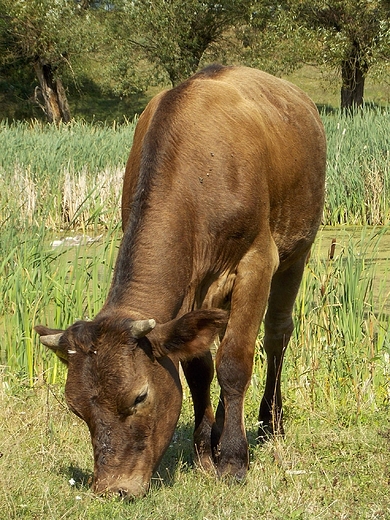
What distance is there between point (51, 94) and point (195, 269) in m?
35.5

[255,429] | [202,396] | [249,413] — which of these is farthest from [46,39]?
[202,396]

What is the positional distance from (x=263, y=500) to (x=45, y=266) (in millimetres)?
3195

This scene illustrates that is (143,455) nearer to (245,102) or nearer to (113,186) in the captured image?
(245,102)

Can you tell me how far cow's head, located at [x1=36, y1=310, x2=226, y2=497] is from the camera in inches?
144

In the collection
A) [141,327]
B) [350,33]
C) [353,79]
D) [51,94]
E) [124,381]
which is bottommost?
[124,381]

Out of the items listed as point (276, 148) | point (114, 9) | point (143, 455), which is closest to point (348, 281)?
point (276, 148)

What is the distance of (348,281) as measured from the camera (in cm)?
599

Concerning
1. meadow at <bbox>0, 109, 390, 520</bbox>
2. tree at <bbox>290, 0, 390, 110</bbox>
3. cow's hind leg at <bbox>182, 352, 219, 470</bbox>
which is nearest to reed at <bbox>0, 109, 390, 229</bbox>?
meadow at <bbox>0, 109, 390, 520</bbox>

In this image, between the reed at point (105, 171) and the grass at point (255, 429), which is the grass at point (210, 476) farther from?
the reed at point (105, 171)

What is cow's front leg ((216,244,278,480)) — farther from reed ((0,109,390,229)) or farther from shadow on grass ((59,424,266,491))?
reed ((0,109,390,229))

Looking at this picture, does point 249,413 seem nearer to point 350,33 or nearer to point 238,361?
point 238,361

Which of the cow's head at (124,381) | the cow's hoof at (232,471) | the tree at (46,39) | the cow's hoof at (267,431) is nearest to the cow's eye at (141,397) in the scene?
the cow's head at (124,381)

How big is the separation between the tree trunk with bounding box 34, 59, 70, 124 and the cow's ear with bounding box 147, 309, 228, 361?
35235 mm

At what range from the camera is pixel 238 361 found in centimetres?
445
